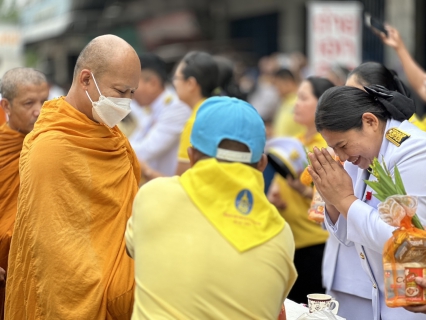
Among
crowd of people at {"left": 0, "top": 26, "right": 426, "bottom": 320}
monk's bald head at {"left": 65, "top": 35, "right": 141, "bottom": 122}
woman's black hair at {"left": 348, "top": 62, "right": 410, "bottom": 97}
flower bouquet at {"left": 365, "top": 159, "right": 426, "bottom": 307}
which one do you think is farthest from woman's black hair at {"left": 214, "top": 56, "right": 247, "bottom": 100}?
flower bouquet at {"left": 365, "top": 159, "right": 426, "bottom": 307}

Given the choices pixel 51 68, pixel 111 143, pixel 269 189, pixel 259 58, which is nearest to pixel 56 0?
pixel 51 68

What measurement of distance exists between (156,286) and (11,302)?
106cm

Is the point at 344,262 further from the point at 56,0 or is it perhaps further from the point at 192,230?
the point at 56,0

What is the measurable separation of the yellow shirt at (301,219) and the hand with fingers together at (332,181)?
193 cm

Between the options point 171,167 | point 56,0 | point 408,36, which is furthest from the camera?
point 56,0

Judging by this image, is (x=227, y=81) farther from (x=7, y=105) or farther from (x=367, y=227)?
(x=367, y=227)

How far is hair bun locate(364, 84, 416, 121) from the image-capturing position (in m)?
2.92

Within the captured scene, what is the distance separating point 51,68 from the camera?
17.8 metres

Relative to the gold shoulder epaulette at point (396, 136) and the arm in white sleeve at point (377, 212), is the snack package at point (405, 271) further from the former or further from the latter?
the gold shoulder epaulette at point (396, 136)

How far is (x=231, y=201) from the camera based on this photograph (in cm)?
224

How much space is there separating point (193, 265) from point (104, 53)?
1.22 m

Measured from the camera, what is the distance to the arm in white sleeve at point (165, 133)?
579cm

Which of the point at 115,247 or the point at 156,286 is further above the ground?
the point at 156,286

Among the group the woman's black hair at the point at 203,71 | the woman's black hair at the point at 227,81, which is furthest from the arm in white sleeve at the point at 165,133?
the woman's black hair at the point at 203,71
